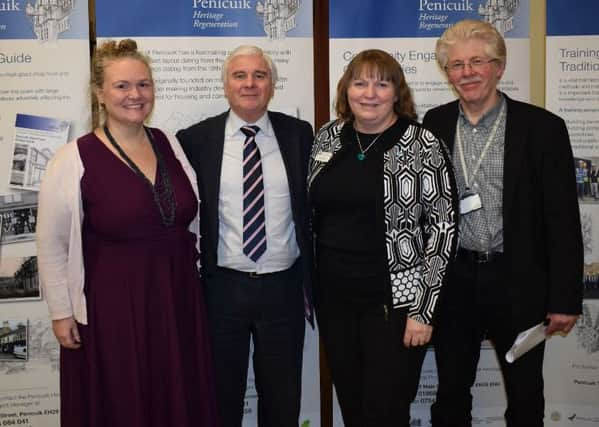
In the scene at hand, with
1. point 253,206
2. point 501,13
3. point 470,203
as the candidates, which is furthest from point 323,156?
point 501,13

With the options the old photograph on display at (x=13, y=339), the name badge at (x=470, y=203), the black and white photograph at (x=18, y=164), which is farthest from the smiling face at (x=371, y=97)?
the old photograph on display at (x=13, y=339)

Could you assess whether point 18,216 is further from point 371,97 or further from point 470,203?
point 470,203

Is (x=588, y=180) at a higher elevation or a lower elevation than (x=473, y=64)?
lower

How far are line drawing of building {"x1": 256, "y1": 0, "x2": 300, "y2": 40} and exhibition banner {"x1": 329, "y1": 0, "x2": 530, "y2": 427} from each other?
198mm

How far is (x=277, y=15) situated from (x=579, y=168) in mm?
1749

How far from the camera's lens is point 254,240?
7.99 feet

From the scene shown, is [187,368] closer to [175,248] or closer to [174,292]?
[174,292]

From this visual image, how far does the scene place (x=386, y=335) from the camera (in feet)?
7.18

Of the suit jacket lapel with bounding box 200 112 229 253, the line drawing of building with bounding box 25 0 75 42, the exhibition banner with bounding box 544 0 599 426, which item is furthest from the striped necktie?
the exhibition banner with bounding box 544 0 599 426

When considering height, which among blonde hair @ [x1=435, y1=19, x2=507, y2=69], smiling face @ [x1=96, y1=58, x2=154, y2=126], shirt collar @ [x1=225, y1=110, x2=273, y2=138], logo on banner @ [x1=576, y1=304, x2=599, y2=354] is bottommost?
logo on banner @ [x1=576, y1=304, x2=599, y2=354]

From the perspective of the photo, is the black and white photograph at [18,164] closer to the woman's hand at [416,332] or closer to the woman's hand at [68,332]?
the woman's hand at [68,332]

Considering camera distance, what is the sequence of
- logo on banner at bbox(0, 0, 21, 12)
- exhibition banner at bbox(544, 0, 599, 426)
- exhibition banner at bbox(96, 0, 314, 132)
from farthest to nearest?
exhibition banner at bbox(544, 0, 599, 426), exhibition banner at bbox(96, 0, 314, 132), logo on banner at bbox(0, 0, 21, 12)

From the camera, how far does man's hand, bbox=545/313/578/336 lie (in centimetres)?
234

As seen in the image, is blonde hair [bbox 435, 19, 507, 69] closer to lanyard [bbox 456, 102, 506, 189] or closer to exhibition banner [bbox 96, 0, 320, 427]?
lanyard [bbox 456, 102, 506, 189]
